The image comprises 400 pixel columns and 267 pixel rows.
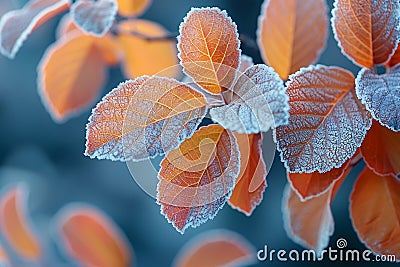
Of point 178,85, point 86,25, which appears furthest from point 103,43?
point 178,85

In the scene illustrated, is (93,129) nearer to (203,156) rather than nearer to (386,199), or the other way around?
(203,156)

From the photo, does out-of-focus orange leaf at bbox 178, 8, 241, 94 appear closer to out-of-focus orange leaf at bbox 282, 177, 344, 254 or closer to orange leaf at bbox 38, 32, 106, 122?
out-of-focus orange leaf at bbox 282, 177, 344, 254

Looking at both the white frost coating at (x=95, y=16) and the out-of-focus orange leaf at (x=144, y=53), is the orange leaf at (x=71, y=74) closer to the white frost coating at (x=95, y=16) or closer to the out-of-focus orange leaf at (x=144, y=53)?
the out-of-focus orange leaf at (x=144, y=53)

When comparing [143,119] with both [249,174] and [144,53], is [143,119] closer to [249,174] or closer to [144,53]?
[249,174]

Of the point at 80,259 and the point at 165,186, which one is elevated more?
the point at 165,186

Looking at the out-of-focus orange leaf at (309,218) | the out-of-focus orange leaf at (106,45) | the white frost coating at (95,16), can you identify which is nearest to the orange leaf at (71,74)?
the out-of-focus orange leaf at (106,45)
